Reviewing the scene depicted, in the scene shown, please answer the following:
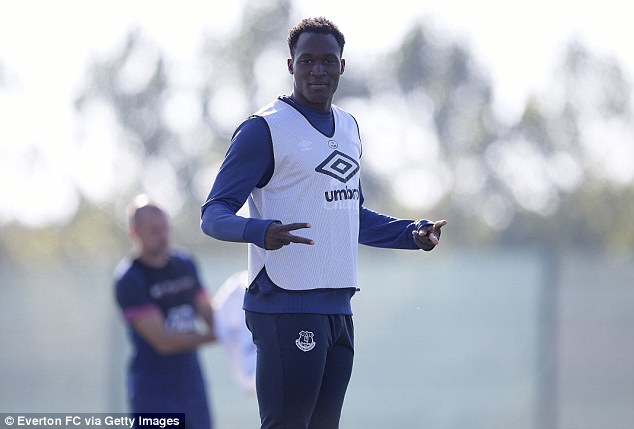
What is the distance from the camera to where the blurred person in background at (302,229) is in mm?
4543

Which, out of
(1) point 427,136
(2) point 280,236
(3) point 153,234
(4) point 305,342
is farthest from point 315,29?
(1) point 427,136

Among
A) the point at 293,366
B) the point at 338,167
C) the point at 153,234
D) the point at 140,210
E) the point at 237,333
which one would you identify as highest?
the point at 338,167

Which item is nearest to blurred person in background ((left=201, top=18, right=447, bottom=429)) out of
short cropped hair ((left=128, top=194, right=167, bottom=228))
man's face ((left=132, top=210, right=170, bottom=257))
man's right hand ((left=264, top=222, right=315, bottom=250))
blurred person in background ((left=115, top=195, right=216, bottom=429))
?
man's right hand ((left=264, top=222, right=315, bottom=250))

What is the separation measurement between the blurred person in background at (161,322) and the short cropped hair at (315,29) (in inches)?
118

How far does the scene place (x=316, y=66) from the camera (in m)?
4.72

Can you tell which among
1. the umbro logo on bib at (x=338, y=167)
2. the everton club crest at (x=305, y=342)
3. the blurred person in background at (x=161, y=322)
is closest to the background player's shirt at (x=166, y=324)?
the blurred person in background at (x=161, y=322)

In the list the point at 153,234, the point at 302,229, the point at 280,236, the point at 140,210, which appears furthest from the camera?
the point at 140,210

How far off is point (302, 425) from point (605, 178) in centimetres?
2093

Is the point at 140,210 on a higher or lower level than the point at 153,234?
higher

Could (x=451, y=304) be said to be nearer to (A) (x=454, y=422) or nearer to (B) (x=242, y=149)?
(A) (x=454, y=422)

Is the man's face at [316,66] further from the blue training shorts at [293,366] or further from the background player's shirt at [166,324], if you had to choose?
the background player's shirt at [166,324]

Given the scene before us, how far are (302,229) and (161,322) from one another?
9.76 feet

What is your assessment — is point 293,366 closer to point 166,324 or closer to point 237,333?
point 166,324

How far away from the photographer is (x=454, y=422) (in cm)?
1237
